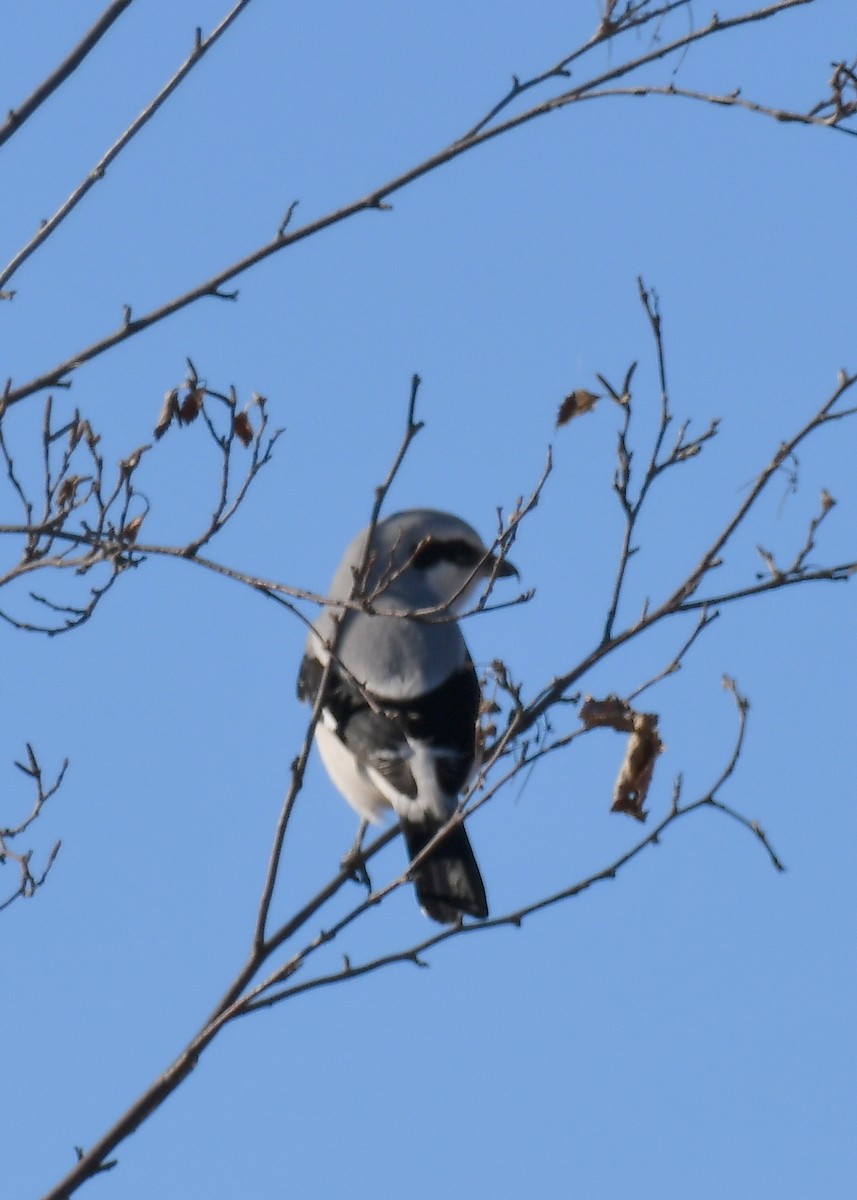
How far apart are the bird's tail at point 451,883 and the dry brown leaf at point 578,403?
1221 mm

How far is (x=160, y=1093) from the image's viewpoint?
298 cm

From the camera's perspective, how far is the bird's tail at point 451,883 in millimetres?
4641

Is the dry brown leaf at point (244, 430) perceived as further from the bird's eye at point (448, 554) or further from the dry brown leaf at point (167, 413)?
the bird's eye at point (448, 554)

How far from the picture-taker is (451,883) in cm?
465

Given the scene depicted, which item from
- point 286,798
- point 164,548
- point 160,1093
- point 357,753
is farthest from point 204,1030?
point 357,753

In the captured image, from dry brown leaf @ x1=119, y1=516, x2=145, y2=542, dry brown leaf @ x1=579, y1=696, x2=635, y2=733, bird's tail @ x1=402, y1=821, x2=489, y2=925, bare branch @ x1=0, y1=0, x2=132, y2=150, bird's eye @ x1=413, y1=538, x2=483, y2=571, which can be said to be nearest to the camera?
bare branch @ x1=0, y1=0, x2=132, y2=150

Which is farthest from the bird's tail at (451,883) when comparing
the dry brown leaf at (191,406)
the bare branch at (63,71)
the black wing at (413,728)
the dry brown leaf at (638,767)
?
the bare branch at (63,71)

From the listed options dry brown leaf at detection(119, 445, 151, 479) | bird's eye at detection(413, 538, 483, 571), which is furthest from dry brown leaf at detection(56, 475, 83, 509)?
bird's eye at detection(413, 538, 483, 571)

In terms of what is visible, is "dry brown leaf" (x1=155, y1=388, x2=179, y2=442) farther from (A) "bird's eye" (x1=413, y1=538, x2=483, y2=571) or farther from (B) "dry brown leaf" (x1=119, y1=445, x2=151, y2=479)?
(A) "bird's eye" (x1=413, y1=538, x2=483, y2=571)

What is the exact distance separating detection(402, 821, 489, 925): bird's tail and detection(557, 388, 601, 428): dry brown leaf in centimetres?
122

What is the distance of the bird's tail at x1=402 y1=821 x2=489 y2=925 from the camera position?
183 inches

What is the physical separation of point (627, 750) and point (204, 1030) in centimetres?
135

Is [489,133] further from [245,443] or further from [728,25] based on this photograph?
[245,443]

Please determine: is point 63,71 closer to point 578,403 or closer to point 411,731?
point 578,403
